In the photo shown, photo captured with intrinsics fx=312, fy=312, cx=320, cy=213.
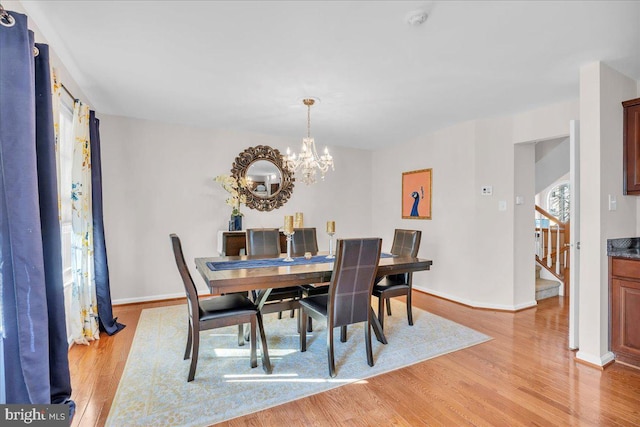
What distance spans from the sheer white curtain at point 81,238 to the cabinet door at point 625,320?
178 inches

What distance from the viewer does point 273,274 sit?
7.54 feet

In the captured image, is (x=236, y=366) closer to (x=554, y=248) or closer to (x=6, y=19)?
(x=6, y=19)

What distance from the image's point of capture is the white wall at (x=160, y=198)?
397 cm

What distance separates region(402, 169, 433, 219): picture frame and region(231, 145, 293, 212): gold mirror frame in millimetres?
1865

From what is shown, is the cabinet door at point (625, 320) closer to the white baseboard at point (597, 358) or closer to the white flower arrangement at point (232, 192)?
the white baseboard at point (597, 358)

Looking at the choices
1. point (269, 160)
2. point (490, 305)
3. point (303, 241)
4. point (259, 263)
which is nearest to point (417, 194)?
point (490, 305)

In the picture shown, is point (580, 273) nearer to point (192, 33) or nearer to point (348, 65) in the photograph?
point (348, 65)

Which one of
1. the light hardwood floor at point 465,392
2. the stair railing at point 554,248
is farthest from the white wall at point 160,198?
the stair railing at point 554,248

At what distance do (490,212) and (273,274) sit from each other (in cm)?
299

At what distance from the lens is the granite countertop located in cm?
246

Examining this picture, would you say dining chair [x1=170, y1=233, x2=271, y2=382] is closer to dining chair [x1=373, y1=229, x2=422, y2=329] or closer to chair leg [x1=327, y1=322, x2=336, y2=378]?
chair leg [x1=327, y1=322, x2=336, y2=378]

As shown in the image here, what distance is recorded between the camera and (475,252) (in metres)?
3.97

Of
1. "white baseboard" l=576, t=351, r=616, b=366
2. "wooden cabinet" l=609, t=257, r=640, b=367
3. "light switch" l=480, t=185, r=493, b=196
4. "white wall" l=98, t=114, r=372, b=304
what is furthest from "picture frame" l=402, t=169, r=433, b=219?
"white baseboard" l=576, t=351, r=616, b=366

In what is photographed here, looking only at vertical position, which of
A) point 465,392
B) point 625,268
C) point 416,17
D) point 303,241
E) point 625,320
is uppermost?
point 416,17
